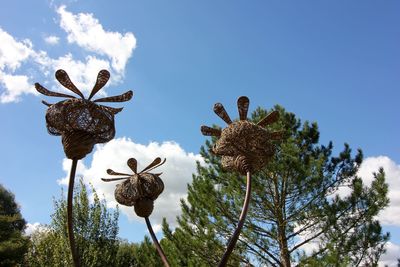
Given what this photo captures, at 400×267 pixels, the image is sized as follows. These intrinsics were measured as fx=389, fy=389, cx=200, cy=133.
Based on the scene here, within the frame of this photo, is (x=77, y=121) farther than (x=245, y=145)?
No

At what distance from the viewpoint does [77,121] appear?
8.62ft

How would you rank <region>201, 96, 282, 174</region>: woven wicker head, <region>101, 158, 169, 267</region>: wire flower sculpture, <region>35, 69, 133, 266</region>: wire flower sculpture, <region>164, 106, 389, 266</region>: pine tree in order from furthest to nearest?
<region>164, 106, 389, 266</region>: pine tree
<region>101, 158, 169, 267</region>: wire flower sculpture
<region>201, 96, 282, 174</region>: woven wicker head
<region>35, 69, 133, 266</region>: wire flower sculpture

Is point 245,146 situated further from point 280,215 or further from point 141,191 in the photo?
point 280,215

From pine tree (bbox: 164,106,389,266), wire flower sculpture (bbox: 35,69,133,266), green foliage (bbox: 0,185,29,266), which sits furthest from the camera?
green foliage (bbox: 0,185,29,266)

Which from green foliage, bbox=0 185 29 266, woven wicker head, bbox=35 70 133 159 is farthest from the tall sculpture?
green foliage, bbox=0 185 29 266

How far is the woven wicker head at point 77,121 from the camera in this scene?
103 inches

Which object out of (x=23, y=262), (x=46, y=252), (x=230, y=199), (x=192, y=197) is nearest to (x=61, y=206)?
(x=46, y=252)

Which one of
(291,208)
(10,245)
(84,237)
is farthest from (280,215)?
(10,245)

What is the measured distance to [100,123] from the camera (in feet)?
8.94

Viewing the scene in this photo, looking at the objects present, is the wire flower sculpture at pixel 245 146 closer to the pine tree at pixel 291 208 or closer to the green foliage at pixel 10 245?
the pine tree at pixel 291 208

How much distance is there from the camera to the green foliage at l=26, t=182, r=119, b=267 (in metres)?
10.0

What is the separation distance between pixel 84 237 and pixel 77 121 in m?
8.62

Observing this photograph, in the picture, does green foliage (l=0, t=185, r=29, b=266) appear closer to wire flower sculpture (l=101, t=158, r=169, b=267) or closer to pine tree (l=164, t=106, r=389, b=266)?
pine tree (l=164, t=106, r=389, b=266)

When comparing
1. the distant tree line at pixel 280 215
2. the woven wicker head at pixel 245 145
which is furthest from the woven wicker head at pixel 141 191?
the distant tree line at pixel 280 215
